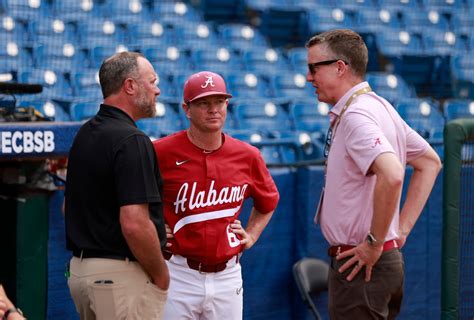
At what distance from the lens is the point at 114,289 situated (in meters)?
3.38

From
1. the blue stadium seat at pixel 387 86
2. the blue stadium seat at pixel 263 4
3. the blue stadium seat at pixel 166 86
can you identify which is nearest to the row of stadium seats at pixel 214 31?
the blue stadium seat at pixel 263 4

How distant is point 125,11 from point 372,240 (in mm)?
7203

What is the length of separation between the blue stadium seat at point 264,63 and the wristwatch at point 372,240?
21.6 feet

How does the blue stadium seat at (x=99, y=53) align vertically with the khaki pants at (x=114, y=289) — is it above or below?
above

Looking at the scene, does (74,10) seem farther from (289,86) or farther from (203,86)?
(203,86)

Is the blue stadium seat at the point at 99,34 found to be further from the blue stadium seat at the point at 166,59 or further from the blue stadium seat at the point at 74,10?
the blue stadium seat at the point at 166,59

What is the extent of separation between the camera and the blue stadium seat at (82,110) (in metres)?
7.13

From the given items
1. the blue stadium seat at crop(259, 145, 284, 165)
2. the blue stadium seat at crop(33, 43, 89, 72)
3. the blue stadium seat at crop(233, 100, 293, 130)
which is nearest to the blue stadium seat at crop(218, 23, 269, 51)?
the blue stadium seat at crop(233, 100, 293, 130)

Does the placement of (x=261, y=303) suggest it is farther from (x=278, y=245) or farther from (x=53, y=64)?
(x=53, y=64)

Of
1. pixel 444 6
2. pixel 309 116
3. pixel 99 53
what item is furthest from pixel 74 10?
pixel 444 6

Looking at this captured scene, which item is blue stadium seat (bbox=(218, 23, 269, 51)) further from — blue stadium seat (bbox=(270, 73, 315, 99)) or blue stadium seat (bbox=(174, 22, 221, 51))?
blue stadium seat (bbox=(270, 73, 315, 99))

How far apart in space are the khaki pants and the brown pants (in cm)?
74

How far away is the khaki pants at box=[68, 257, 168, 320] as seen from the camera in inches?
132

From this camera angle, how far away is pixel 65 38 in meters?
9.12
